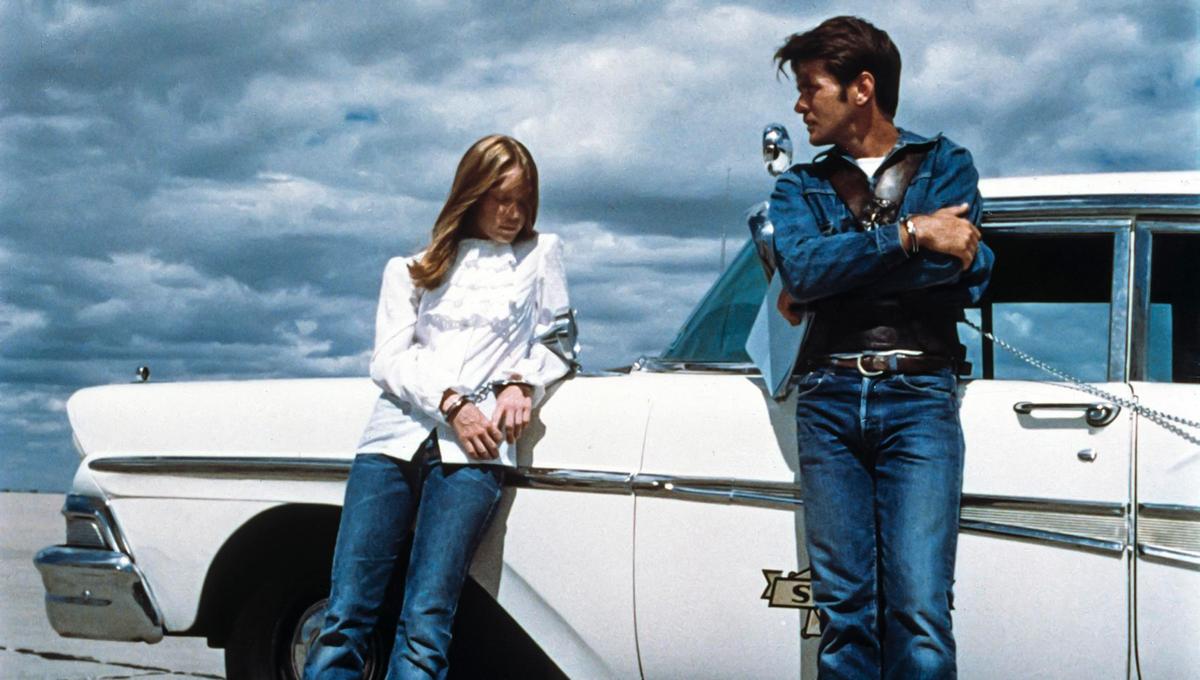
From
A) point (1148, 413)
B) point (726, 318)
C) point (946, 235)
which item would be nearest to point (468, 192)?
point (726, 318)

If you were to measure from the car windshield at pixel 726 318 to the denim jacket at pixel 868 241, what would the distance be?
23.0 inches

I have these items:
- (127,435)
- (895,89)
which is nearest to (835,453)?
(895,89)

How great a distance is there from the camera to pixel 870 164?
→ 3.22 m

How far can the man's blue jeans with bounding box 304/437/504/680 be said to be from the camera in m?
3.41

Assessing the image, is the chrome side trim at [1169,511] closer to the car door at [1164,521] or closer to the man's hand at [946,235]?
the car door at [1164,521]

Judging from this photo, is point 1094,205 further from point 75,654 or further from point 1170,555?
point 75,654

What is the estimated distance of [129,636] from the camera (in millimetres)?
4070

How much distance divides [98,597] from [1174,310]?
3.15m

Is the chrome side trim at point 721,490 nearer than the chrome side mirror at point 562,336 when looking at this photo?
Yes

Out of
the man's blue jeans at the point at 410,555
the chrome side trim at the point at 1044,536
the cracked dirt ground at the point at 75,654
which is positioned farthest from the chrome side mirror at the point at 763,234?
the cracked dirt ground at the point at 75,654

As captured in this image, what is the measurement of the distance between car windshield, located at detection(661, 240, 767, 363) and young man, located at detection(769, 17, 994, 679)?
546 millimetres

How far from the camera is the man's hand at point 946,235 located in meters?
2.96

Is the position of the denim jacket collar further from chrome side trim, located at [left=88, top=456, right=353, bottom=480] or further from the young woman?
chrome side trim, located at [left=88, top=456, right=353, bottom=480]

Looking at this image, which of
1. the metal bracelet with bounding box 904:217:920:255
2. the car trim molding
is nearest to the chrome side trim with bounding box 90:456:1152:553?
the car trim molding
